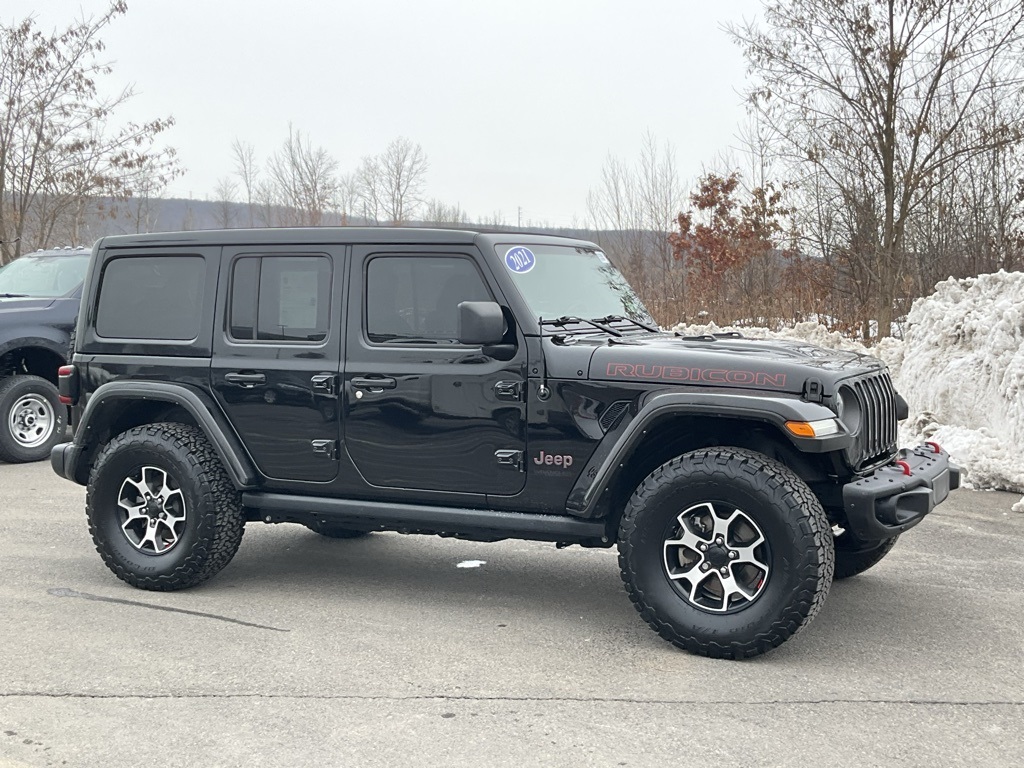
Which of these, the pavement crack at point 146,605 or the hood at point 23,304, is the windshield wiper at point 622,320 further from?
the hood at point 23,304

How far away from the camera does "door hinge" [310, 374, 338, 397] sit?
538 cm

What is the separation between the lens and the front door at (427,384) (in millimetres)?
5047

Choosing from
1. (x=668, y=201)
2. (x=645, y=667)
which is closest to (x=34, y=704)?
(x=645, y=667)

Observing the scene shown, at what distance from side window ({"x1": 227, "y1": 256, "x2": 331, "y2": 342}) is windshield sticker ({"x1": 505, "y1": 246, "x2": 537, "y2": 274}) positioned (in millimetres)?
975

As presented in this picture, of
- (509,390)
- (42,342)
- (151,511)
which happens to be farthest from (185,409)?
(42,342)

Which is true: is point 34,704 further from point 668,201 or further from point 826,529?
point 668,201

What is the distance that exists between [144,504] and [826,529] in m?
3.59

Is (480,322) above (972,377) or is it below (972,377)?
above

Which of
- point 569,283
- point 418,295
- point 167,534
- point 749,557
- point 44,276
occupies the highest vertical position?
point 44,276

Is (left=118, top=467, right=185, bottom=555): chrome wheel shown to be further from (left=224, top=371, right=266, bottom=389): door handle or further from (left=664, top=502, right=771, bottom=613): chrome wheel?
(left=664, top=502, right=771, bottom=613): chrome wheel

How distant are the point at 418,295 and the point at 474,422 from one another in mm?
739

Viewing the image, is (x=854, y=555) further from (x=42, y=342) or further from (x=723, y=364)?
(x=42, y=342)

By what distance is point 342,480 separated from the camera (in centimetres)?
542

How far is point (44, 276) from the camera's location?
11047 millimetres
